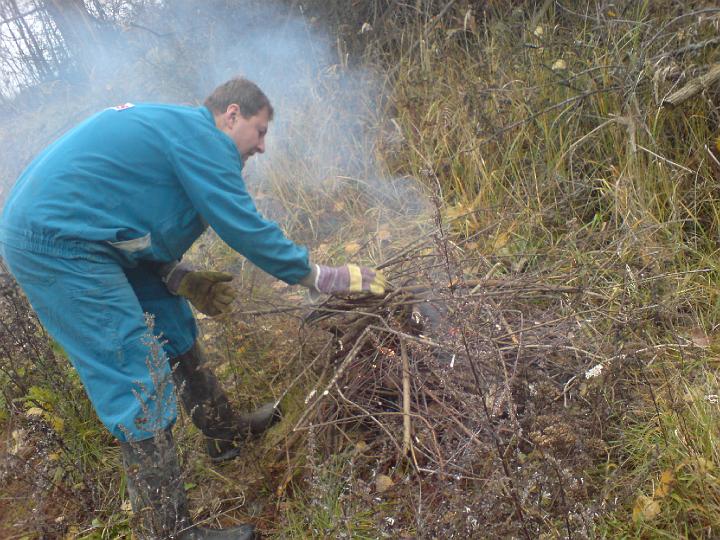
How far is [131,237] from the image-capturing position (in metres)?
2.45

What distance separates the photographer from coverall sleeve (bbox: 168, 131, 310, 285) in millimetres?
2395

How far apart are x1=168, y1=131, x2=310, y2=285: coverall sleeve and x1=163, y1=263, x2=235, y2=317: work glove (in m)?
0.50

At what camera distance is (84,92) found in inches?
360

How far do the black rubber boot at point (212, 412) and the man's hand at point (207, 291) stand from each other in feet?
0.77

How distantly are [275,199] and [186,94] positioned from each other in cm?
247

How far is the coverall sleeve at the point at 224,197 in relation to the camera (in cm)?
239

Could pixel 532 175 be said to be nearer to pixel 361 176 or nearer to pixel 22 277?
pixel 361 176

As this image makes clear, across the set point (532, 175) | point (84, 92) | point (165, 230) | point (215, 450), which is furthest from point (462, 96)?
point (84, 92)

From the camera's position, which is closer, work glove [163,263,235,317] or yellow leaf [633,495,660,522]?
yellow leaf [633,495,660,522]

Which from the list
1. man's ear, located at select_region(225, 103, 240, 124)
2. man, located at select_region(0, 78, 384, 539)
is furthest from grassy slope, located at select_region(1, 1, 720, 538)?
man's ear, located at select_region(225, 103, 240, 124)

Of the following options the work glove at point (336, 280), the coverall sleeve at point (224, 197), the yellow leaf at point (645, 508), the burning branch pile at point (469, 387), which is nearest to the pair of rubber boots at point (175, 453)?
the burning branch pile at point (469, 387)

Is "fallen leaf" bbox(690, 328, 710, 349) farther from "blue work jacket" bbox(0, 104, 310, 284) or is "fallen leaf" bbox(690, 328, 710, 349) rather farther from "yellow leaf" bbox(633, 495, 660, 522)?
"blue work jacket" bbox(0, 104, 310, 284)

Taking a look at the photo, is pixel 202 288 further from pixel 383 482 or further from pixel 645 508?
pixel 645 508

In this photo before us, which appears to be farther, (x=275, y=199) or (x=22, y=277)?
(x=275, y=199)
